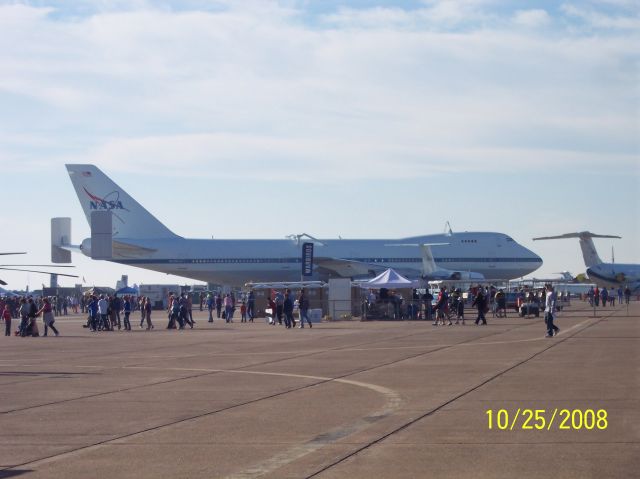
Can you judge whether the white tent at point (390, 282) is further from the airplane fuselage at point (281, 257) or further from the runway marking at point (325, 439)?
the runway marking at point (325, 439)

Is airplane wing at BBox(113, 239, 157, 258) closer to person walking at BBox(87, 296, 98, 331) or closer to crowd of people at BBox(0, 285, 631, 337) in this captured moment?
crowd of people at BBox(0, 285, 631, 337)

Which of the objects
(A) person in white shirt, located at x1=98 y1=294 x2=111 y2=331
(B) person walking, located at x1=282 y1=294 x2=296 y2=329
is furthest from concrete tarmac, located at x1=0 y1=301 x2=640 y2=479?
(A) person in white shirt, located at x1=98 y1=294 x2=111 y2=331

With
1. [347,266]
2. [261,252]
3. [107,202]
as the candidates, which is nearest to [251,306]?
[347,266]

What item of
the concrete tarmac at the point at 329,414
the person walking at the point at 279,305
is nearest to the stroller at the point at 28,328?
the person walking at the point at 279,305

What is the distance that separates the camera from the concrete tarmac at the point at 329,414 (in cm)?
812

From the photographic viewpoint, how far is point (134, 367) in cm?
1836

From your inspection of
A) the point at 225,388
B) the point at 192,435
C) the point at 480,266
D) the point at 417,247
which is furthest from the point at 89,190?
the point at 192,435

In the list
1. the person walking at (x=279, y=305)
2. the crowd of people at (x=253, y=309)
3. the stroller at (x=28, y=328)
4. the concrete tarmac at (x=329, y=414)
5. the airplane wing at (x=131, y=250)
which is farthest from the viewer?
the airplane wing at (x=131, y=250)

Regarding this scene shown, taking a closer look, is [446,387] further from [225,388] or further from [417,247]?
[417,247]

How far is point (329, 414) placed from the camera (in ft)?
36.5

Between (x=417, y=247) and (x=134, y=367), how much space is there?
50.3 m
